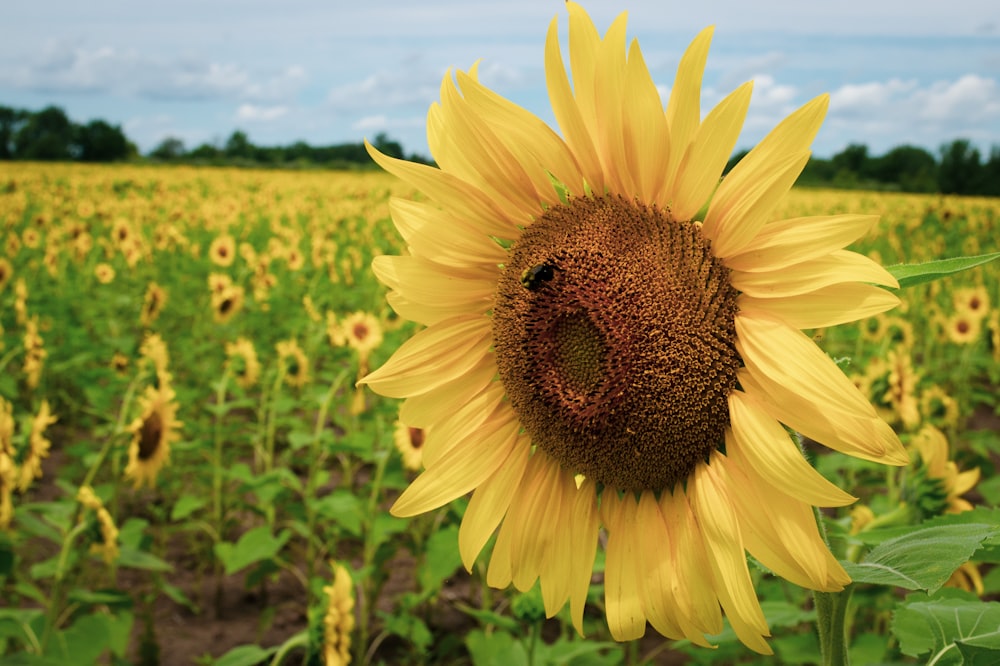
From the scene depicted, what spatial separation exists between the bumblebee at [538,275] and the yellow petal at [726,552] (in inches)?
12.9

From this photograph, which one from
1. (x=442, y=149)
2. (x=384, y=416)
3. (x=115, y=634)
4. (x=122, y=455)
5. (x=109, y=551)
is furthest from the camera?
(x=384, y=416)

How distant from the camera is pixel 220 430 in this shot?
4.06 metres

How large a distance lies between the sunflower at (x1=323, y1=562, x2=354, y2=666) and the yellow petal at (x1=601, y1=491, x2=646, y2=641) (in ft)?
4.53

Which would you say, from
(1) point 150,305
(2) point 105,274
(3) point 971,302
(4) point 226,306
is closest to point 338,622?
(1) point 150,305

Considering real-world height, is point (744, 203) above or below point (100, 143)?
below

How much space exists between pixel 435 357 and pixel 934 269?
70cm

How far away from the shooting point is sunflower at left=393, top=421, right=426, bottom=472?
10.6 feet

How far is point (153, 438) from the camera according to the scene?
336cm

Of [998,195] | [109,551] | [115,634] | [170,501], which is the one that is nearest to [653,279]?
[109,551]

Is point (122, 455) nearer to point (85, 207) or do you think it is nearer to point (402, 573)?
point (402, 573)

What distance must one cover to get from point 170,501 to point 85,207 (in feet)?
28.8

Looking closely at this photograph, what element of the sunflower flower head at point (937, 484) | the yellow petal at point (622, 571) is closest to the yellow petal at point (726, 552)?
the yellow petal at point (622, 571)

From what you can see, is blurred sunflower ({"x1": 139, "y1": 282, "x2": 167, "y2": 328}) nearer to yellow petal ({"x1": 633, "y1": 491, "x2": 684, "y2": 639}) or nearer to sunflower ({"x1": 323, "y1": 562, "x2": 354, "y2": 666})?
sunflower ({"x1": 323, "y1": 562, "x2": 354, "y2": 666})

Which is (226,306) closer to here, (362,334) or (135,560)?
(362,334)
